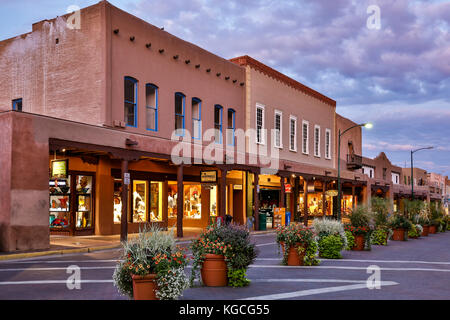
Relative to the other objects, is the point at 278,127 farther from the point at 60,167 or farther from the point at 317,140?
the point at 60,167

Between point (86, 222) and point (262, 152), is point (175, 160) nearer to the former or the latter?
point (86, 222)

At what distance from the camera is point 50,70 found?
76.2 ft

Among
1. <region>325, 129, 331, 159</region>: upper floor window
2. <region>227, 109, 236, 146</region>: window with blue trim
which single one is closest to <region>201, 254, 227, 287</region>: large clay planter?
<region>227, 109, 236, 146</region>: window with blue trim

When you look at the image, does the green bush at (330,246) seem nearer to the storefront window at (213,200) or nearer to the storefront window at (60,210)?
the storefront window at (60,210)

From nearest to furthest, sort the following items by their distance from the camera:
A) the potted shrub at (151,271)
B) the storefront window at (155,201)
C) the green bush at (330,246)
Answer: the potted shrub at (151,271) < the green bush at (330,246) < the storefront window at (155,201)

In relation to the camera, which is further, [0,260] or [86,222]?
[86,222]

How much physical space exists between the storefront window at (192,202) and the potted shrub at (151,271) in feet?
76.0

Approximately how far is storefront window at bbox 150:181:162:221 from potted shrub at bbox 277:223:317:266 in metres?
14.4

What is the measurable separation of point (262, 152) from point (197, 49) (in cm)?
876

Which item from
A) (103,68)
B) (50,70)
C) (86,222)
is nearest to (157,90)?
(103,68)

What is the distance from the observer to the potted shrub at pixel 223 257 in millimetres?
9805

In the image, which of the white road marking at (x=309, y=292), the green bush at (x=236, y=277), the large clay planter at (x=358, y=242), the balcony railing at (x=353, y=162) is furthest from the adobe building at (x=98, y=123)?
the balcony railing at (x=353, y=162)
